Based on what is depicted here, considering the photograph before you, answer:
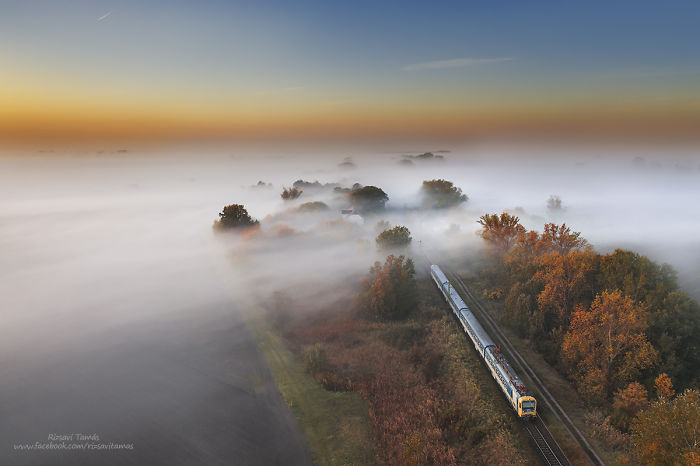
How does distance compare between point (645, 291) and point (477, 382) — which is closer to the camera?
point (477, 382)

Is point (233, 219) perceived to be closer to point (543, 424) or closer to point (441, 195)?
point (441, 195)

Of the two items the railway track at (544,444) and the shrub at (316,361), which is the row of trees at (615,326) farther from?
the shrub at (316,361)

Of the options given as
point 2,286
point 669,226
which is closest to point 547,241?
point 669,226

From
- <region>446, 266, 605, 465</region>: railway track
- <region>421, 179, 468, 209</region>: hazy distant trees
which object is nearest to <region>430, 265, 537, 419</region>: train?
<region>446, 266, 605, 465</region>: railway track

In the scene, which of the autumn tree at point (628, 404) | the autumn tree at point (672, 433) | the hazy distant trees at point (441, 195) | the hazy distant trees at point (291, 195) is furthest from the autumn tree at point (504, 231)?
the hazy distant trees at point (291, 195)

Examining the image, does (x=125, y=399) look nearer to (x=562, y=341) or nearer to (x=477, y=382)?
(x=477, y=382)

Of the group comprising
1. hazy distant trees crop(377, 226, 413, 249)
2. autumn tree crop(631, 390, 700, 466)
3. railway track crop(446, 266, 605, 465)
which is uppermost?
autumn tree crop(631, 390, 700, 466)

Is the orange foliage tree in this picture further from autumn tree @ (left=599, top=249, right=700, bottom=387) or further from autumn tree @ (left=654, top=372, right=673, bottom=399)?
autumn tree @ (left=654, top=372, right=673, bottom=399)
